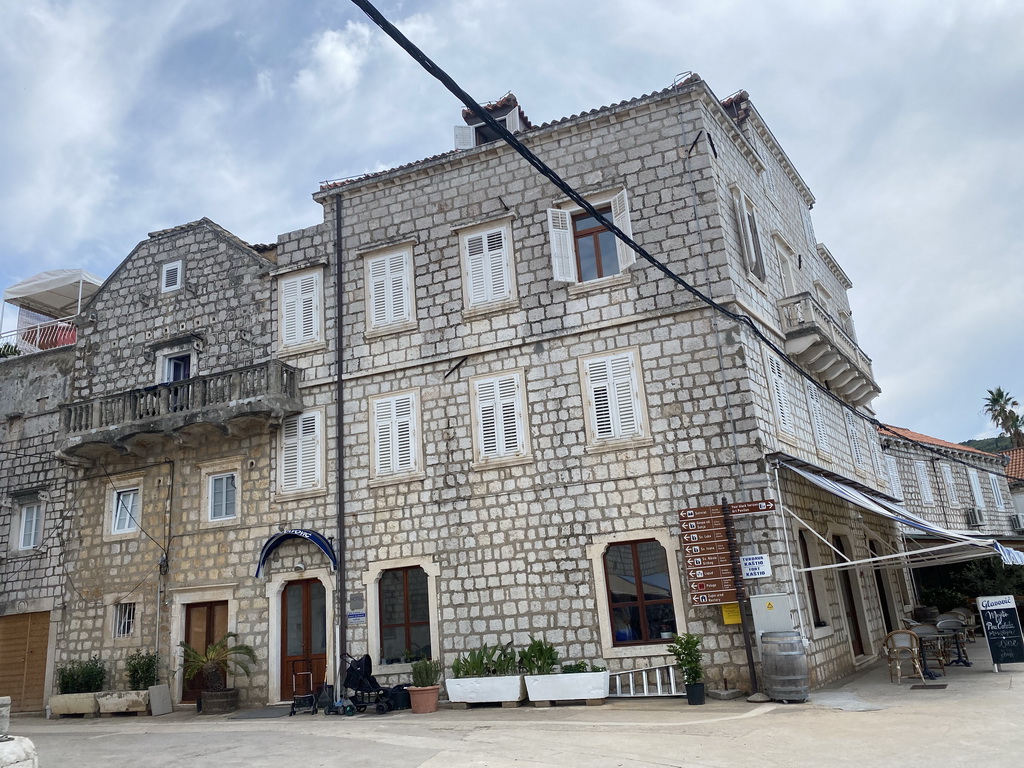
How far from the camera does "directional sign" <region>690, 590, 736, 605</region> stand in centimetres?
1206

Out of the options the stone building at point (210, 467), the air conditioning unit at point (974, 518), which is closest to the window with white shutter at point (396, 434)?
the stone building at point (210, 467)

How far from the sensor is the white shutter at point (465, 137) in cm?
1702

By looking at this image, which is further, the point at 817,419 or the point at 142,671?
the point at 817,419

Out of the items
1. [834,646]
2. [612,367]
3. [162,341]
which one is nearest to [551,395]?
[612,367]

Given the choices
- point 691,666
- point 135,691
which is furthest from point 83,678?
point 691,666

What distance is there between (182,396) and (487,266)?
6886 mm

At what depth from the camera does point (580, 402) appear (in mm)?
13945

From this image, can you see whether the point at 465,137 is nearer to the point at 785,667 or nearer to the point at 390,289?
the point at 390,289

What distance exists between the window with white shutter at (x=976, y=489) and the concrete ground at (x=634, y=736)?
17376 mm

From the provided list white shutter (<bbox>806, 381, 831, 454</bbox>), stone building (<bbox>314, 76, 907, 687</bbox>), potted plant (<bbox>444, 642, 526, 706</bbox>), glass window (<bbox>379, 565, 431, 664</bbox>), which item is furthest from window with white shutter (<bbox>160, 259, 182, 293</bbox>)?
white shutter (<bbox>806, 381, 831, 454</bbox>)

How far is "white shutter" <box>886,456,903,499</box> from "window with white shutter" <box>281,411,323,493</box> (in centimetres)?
1548

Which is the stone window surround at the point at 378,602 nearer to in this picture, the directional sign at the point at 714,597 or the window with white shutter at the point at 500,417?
the window with white shutter at the point at 500,417

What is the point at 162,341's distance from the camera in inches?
704

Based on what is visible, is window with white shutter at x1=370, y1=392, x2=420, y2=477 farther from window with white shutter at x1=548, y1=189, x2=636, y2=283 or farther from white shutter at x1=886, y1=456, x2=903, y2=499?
white shutter at x1=886, y1=456, x2=903, y2=499
